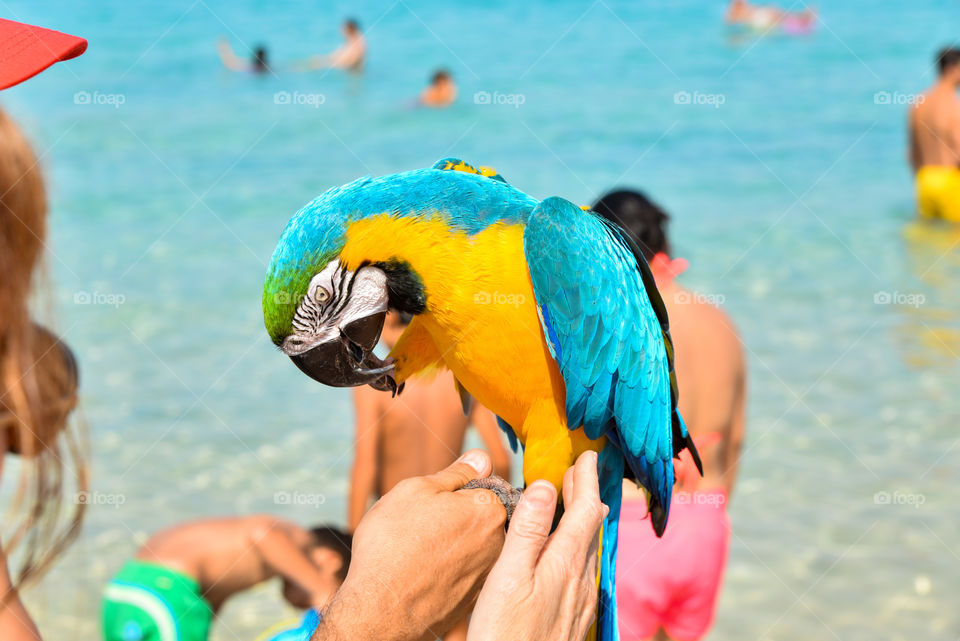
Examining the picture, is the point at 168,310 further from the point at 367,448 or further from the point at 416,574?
the point at 416,574

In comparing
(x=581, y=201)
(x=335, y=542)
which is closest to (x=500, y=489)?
(x=335, y=542)

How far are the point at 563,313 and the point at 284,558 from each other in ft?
7.07

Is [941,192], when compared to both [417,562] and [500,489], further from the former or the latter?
[417,562]

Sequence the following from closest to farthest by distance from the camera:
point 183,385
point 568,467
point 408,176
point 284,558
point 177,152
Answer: point 408,176 → point 568,467 → point 284,558 → point 183,385 → point 177,152

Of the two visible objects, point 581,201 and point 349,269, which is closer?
point 349,269

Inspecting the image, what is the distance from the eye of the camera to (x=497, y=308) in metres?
1.83

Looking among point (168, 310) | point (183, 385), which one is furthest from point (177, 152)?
point (183, 385)

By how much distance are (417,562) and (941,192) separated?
893 centimetres

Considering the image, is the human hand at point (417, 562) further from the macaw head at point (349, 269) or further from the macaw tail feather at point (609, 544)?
the macaw tail feather at point (609, 544)

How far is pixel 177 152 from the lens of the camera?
12125mm

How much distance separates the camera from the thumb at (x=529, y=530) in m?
1.53

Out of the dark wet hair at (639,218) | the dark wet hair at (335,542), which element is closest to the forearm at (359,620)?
the dark wet hair at (335,542)

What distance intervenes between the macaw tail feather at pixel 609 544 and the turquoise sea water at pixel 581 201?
153 centimetres

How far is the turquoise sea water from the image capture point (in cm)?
474
